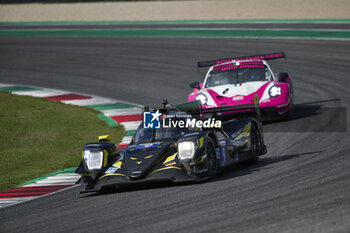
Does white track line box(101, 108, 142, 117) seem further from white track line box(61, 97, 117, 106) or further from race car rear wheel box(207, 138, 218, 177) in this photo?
race car rear wheel box(207, 138, 218, 177)

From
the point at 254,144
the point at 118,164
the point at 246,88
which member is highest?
the point at 246,88

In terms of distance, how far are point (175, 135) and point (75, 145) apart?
570 cm

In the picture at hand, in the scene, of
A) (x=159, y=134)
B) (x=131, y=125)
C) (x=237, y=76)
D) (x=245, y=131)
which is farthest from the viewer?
(x=131, y=125)

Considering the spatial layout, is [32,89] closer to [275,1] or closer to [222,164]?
[222,164]

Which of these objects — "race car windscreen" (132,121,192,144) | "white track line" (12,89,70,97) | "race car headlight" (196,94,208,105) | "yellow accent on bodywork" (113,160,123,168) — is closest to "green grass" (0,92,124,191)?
"white track line" (12,89,70,97)

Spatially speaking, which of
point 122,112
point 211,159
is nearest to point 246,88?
point 122,112

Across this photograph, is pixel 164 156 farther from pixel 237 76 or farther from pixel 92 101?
pixel 92 101

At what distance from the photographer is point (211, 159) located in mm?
10586

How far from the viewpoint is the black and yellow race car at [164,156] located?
33.0ft

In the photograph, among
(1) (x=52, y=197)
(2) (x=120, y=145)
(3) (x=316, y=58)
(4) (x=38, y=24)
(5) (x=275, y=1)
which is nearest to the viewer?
(1) (x=52, y=197)

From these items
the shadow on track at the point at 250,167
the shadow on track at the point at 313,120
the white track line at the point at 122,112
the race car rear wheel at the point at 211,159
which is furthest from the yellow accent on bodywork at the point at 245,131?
the white track line at the point at 122,112

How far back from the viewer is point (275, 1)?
1447 inches

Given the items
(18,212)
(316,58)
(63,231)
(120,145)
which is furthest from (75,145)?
(316,58)

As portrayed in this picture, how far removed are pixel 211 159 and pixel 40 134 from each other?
25.4 ft
